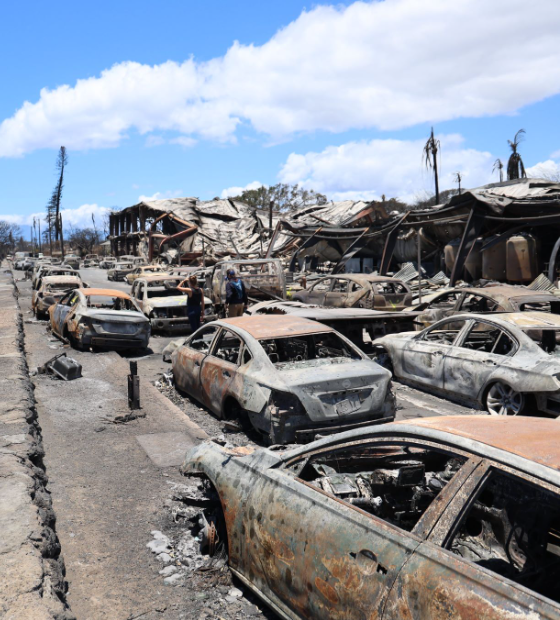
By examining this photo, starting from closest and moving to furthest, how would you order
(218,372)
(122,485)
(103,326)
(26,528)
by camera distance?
(26,528), (122,485), (218,372), (103,326)

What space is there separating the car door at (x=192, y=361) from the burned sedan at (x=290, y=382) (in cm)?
3

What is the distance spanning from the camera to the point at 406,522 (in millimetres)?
3342

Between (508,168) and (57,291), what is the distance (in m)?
43.4

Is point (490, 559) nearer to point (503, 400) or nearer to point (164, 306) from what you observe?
point (503, 400)

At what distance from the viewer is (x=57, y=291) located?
19.9 m

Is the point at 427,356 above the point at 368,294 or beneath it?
beneath

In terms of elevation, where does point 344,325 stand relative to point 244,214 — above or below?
below

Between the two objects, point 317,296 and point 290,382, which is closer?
point 290,382

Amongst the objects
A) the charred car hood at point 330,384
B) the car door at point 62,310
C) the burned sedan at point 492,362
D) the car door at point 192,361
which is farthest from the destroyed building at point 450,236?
the charred car hood at point 330,384

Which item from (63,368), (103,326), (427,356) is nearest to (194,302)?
(103,326)

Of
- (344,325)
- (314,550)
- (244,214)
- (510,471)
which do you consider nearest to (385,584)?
(314,550)

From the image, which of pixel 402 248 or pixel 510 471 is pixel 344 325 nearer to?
pixel 510 471

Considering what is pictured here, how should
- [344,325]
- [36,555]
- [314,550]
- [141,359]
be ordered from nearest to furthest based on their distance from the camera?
1. [314,550]
2. [36,555]
3. [344,325]
4. [141,359]

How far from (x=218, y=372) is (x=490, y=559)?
4732mm
